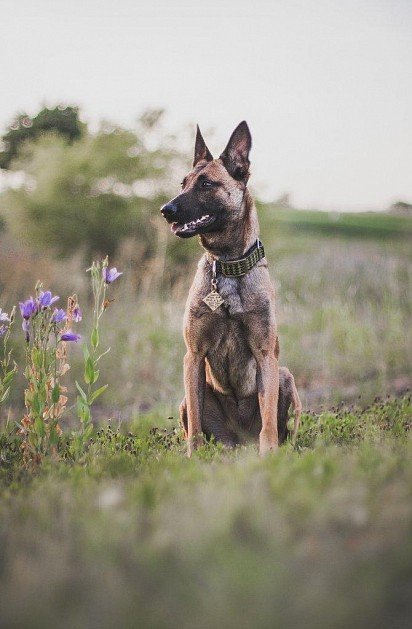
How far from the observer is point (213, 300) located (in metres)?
3.80

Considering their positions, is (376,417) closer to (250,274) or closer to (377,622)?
(250,274)

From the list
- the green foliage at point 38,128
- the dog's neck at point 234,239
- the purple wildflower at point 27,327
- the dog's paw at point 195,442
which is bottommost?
the dog's paw at point 195,442

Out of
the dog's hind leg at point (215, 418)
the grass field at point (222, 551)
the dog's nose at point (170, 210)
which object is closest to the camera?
the grass field at point (222, 551)

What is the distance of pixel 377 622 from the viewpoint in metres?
1.31

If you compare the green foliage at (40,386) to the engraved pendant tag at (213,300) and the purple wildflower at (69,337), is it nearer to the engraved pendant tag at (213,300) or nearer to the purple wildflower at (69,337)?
the purple wildflower at (69,337)

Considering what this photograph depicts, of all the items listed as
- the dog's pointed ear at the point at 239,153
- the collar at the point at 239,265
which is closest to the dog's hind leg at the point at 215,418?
the collar at the point at 239,265

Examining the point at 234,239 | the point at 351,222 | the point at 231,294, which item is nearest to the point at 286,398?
the point at 231,294

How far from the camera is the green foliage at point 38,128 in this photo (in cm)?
1825

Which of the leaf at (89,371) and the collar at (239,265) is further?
the collar at (239,265)

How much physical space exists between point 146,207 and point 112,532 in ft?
47.8

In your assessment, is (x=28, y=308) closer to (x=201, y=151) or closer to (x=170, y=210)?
(x=170, y=210)

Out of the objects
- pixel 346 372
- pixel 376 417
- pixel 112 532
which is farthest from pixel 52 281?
pixel 112 532

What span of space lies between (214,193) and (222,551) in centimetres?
270

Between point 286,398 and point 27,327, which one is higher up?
point 27,327
